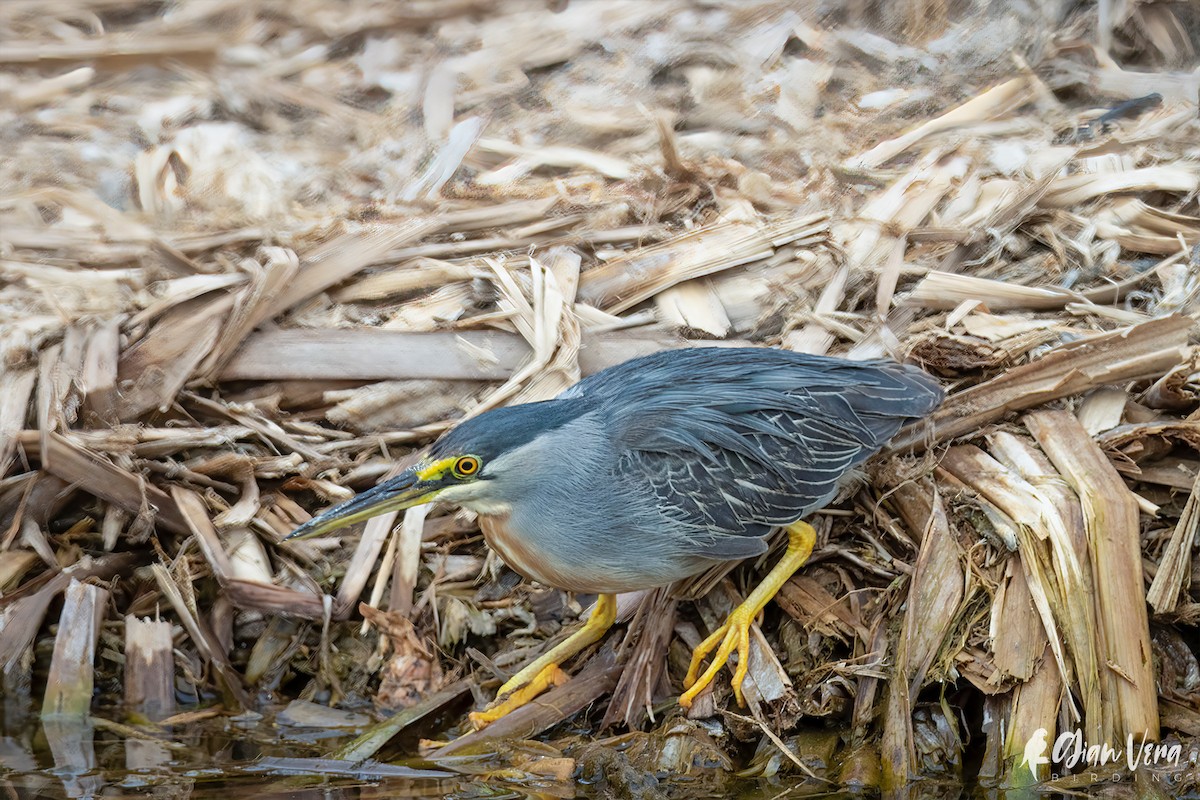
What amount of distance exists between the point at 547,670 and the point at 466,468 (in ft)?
3.06

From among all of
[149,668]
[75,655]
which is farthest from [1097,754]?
[75,655]

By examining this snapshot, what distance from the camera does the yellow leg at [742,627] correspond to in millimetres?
4320

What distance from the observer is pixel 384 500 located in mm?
4137

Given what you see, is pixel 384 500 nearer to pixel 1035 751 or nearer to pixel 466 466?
pixel 466 466

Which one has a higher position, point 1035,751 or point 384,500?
point 384,500

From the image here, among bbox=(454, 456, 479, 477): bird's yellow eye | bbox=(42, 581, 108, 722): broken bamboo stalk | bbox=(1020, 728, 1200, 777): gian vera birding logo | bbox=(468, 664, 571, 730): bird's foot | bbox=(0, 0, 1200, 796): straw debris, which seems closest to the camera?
bbox=(1020, 728, 1200, 777): gian vera birding logo

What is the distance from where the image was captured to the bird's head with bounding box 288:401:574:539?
4.11 metres

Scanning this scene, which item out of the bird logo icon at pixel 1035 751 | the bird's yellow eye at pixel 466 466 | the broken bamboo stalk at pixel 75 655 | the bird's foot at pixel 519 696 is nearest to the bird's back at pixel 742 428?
the bird's yellow eye at pixel 466 466

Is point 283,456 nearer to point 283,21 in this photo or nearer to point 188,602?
point 188,602

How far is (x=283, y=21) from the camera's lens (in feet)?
26.5

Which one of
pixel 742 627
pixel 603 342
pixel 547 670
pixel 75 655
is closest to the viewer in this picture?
pixel 742 627

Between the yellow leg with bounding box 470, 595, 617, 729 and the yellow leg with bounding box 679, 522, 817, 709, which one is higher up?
the yellow leg with bounding box 679, 522, 817, 709

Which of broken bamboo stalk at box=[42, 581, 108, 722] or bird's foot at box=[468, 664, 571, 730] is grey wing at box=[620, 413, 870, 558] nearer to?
bird's foot at box=[468, 664, 571, 730]

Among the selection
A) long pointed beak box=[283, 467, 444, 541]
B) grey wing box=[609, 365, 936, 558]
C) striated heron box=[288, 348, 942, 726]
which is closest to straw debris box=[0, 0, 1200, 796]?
striated heron box=[288, 348, 942, 726]
